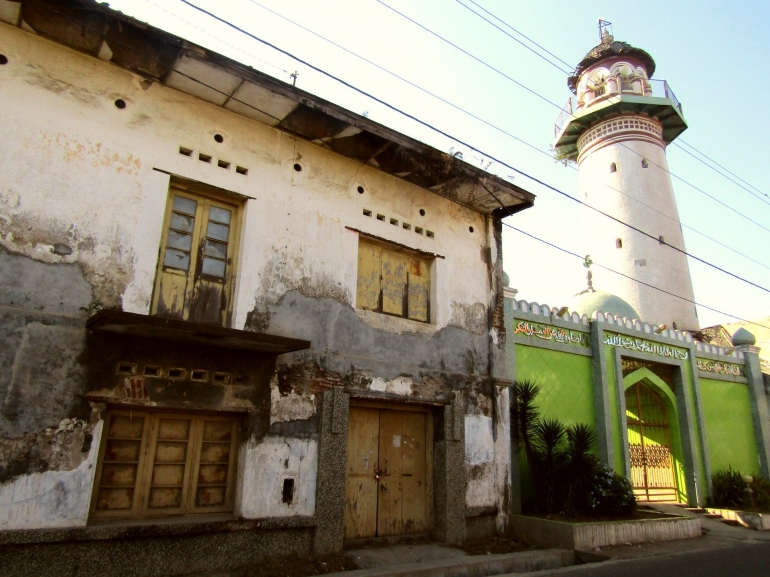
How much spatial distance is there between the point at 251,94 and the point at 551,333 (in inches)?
325

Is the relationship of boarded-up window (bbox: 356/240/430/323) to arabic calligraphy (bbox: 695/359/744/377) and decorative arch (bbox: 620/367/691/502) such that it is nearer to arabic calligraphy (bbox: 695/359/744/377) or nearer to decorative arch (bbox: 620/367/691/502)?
decorative arch (bbox: 620/367/691/502)

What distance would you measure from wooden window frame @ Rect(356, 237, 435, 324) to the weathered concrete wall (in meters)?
0.16

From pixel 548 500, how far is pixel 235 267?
23.2 feet

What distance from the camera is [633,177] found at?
2184 cm

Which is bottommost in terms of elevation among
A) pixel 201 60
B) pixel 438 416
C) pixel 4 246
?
pixel 438 416

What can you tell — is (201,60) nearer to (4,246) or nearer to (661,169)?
(4,246)

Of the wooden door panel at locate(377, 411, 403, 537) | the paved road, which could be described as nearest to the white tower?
A: the paved road

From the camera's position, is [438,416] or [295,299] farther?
[438,416]

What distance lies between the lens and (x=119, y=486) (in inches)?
239

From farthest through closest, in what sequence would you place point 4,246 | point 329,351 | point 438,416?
1. point 438,416
2. point 329,351
3. point 4,246

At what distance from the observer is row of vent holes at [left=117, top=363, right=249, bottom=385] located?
20.1 ft

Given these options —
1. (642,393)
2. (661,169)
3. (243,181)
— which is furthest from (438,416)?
(661,169)

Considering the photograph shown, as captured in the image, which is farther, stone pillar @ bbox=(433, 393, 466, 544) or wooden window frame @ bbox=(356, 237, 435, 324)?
wooden window frame @ bbox=(356, 237, 435, 324)

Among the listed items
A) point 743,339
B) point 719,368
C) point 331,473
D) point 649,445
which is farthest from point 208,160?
point 743,339
